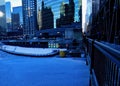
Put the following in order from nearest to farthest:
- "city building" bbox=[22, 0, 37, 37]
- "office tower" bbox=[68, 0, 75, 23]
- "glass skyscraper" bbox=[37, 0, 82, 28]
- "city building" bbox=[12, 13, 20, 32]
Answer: "glass skyscraper" bbox=[37, 0, 82, 28] < "office tower" bbox=[68, 0, 75, 23] < "city building" bbox=[22, 0, 37, 37] < "city building" bbox=[12, 13, 20, 32]

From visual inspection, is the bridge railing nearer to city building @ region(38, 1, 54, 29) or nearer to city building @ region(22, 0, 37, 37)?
city building @ region(38, 1, 54, 29)

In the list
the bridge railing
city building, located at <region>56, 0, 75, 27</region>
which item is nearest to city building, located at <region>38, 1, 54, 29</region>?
city building, located at <region>56, 0, 75, 27</region>

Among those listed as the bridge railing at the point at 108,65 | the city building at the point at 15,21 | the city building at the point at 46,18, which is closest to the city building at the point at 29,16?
the city building at the point at 15,21

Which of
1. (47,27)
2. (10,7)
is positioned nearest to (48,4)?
(47,27)

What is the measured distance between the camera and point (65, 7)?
57.0 metres

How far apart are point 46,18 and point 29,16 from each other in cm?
3011

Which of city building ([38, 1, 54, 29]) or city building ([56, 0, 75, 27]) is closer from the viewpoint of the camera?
city building ([56, 0, 75, 27])

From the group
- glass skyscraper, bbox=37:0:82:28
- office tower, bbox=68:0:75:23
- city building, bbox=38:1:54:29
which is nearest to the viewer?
glass skyscraper, bbox=37:0:82:28

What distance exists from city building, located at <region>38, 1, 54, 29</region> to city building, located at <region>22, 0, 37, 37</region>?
17.2 metres

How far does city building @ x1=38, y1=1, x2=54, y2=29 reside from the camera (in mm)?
63312

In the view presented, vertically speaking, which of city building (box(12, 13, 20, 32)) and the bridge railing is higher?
city building (box(12, 13, 20, 32))

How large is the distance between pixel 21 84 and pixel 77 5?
5040 centimetres

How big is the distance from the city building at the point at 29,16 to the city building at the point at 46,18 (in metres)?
17.2

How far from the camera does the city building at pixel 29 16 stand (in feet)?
285
